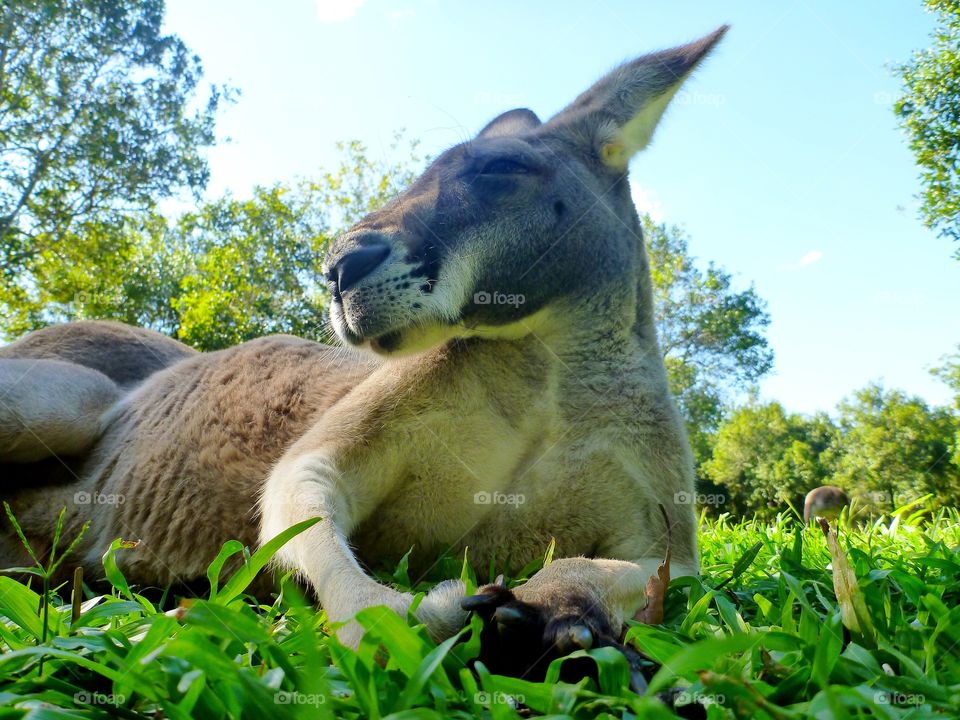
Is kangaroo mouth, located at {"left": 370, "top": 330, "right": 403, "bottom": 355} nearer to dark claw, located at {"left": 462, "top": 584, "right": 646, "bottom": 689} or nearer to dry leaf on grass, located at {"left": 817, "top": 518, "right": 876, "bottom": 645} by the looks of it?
dark claw, located at {"left": 462, "top": 584, "right": 646, "bottom": 689}

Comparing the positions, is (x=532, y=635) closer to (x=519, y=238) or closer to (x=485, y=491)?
(x=485, y=491)

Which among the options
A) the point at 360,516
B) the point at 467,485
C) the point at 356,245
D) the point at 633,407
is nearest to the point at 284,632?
the point at 360,516

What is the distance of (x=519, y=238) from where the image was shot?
9.36 ft

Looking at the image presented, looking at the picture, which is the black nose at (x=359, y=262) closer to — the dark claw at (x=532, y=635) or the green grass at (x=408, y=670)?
the green grass at (x=408, y=670)

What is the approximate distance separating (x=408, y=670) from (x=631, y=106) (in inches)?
111

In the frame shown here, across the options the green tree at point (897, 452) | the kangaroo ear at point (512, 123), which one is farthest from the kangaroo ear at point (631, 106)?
the green tree at point (897, 452)

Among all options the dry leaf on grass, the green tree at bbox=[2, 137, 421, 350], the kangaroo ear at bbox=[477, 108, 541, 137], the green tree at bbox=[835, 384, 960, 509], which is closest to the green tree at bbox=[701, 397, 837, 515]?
the green tree at bbox=[835, 384, 960, 509]

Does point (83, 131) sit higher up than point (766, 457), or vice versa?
point (83, 131)

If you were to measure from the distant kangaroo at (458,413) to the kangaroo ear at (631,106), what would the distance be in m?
0.01

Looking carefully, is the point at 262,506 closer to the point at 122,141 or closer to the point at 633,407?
the point at 633,407

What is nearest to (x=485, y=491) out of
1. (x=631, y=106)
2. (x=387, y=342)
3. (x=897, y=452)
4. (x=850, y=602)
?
(x=387, y=342)

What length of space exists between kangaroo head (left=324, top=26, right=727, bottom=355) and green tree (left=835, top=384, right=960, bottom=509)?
30.2 metres

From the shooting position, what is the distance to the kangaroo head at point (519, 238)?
8.64 feet

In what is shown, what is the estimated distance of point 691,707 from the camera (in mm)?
1249
